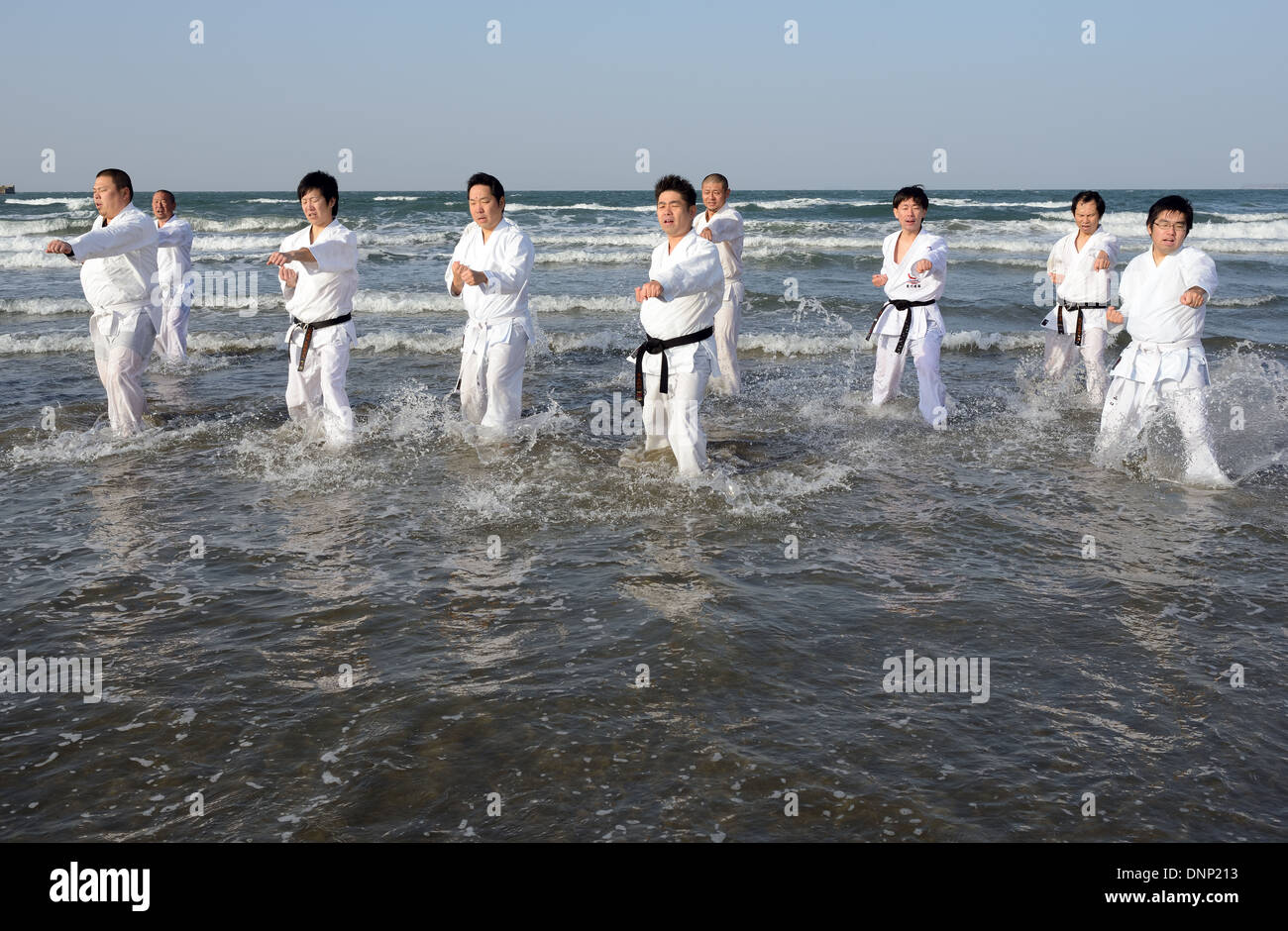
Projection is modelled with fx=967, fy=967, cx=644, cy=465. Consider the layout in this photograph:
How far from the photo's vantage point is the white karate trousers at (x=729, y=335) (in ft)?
31.8

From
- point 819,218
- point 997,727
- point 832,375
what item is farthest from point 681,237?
point 819,218

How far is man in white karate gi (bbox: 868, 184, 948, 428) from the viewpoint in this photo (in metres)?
8.09

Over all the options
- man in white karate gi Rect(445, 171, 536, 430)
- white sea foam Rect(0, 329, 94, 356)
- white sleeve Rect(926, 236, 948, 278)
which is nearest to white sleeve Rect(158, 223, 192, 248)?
white sea foam Rect(0, 329, 94, 356)

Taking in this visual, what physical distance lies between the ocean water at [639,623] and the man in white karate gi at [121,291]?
529mm

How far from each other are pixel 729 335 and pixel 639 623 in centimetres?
576

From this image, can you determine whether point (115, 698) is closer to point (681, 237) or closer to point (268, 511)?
point (268, 511)

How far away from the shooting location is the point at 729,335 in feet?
32.3

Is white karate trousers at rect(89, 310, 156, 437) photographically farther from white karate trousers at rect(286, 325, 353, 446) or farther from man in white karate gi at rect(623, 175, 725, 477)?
man in white karate gi at rect(623, 175, 725, 477)

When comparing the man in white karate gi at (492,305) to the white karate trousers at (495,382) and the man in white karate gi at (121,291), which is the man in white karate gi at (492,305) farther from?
the man in white karate gi at (121,291)

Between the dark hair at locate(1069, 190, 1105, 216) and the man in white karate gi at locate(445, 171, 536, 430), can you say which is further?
the dark hair at locate(1069, 190, 1105, 216)

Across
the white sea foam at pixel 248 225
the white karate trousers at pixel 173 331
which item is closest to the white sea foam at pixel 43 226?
the white sea foam at pixel 248 225

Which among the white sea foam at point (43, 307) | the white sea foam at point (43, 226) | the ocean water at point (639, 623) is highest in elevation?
the white sea foam at point (43, 226)

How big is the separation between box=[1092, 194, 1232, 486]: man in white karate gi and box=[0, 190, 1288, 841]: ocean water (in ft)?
1.00
